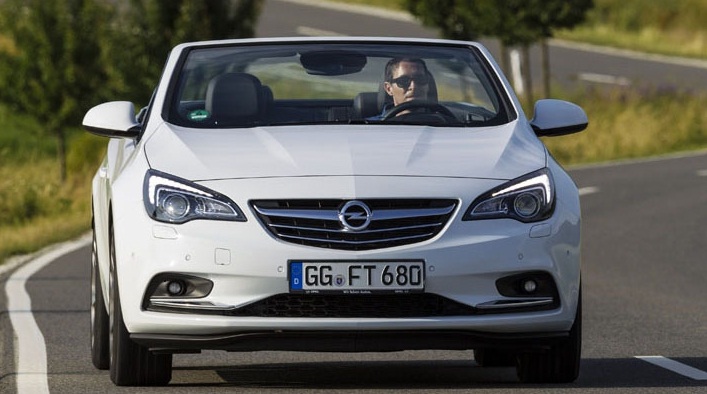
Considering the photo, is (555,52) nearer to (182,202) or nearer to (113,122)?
(113,122)

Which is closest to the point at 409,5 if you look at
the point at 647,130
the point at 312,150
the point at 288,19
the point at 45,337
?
the point at 647,130

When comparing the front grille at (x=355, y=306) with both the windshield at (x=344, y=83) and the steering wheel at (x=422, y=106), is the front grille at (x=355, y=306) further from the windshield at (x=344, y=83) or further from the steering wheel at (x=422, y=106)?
the steering wheel at (x=422, y=106)

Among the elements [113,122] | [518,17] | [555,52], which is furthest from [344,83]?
[555,52]

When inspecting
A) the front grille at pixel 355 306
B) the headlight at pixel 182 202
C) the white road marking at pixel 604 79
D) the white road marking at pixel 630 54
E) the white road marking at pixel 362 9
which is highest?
the headlight at pixel 182 202

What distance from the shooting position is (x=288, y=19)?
2137 inches

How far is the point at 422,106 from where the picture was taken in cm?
885

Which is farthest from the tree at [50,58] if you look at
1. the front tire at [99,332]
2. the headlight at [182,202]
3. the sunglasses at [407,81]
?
the headlight at [182,202]

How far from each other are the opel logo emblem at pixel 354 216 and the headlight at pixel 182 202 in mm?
379

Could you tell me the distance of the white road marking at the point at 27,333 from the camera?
8.55 m

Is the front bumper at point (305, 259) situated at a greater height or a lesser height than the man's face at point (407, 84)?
lesser

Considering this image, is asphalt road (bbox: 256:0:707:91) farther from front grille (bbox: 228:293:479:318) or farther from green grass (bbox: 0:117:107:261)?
front grille (bbox: 228:293:479:318)

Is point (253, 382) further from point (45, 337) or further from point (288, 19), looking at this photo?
point (288, 19)

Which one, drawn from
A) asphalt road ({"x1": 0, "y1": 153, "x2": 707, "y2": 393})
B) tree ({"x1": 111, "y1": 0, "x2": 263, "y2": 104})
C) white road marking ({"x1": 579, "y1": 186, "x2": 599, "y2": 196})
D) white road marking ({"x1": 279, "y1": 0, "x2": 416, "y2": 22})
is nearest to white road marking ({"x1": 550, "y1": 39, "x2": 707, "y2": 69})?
white road marking ({"x1": 279, "y1": 0, "x2": 416, "y2": 22})

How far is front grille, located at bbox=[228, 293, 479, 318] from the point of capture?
299 inches
